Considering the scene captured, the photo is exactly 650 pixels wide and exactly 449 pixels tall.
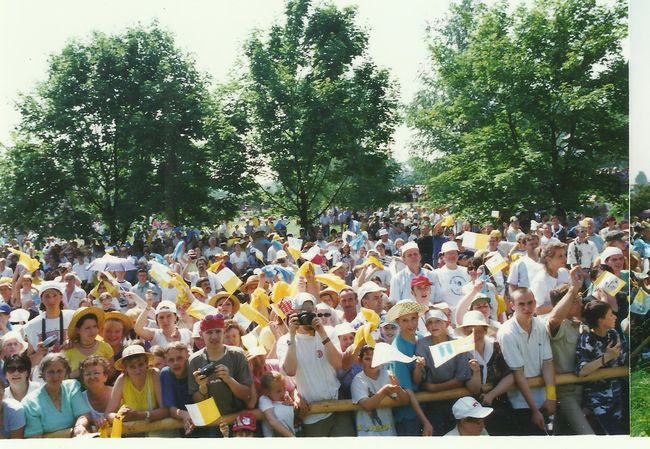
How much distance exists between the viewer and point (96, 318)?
19.0ft

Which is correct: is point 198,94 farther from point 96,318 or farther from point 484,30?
point 96,318

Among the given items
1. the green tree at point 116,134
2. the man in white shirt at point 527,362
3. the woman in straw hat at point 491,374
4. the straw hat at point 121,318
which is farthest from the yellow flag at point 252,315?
the green tree at point 116,134

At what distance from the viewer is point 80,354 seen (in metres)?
5.61

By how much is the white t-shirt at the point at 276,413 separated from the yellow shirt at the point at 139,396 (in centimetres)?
81

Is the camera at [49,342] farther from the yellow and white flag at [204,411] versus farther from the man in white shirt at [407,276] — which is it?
the man in white shirt at [407,276]

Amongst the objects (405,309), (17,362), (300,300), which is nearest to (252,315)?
(300,300)

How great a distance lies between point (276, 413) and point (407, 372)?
1.03 metres

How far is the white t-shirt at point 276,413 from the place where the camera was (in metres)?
5.04

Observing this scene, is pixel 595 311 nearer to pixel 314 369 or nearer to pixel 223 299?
pixel 314 369

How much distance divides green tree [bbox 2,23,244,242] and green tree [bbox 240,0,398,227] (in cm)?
102

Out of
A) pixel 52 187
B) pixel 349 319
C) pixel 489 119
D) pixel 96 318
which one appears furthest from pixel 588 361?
pixel 52 187

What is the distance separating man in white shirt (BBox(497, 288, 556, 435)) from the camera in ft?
16.5

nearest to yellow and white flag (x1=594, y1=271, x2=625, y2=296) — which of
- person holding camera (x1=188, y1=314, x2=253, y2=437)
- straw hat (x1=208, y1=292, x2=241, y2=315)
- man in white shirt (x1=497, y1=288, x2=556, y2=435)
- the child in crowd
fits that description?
man in white shirt (x1=497, y1=288, x2=556, y2=435)

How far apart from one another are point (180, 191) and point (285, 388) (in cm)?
929
